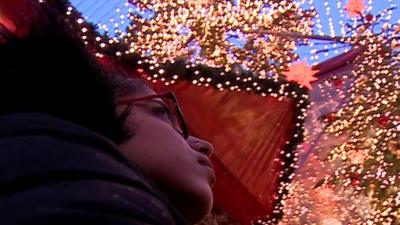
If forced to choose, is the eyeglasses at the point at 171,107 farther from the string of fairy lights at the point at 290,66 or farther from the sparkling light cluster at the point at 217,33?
the sparkling light cluster at the point at 217,33

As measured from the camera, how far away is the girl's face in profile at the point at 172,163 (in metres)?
1.04

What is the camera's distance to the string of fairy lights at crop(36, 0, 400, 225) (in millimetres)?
4823

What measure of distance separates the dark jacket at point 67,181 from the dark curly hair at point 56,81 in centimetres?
16

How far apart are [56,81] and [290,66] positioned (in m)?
5.62

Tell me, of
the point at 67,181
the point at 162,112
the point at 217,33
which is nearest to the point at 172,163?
the point at 162,112

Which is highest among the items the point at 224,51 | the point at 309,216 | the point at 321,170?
the point at 224,51

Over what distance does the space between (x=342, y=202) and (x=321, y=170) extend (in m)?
1.50

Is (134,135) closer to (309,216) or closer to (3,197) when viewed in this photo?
(3,197)

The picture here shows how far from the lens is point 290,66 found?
634cm

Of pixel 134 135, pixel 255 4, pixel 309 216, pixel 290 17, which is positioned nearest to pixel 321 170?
pixel 309 216

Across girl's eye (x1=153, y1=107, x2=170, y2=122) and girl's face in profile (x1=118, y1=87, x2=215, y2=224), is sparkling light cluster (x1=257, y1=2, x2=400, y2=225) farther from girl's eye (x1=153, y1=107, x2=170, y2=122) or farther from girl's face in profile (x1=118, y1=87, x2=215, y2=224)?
girl's face in profile (x1=118, y1=87, x2=215, y2=224)

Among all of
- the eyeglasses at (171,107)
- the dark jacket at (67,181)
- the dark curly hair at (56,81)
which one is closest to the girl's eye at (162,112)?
the eyeglasses at (171,107)

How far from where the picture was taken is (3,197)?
50 centimetres

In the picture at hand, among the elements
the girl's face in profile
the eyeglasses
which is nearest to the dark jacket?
the girl's face in profile
